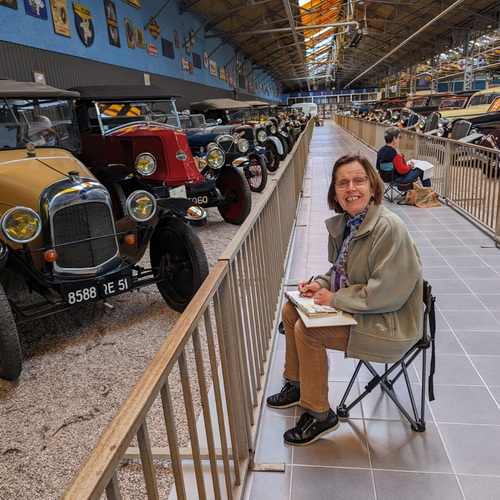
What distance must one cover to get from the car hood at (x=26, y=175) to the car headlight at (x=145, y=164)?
5.61 feet

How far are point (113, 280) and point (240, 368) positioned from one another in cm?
189

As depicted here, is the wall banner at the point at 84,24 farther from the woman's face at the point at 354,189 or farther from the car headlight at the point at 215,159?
the woman's face at the point at 354,189

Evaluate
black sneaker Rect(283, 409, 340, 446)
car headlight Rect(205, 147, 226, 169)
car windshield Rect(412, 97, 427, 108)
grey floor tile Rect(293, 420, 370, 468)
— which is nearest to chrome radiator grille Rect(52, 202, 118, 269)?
black sneaker Rect(283, 409, 340, 446)

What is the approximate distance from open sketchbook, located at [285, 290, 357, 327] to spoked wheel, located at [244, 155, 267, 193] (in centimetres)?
683

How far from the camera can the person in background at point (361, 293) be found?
2156mm

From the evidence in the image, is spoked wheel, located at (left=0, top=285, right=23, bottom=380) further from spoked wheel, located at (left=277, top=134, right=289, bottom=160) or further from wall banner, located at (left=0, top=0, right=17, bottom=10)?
spoked wheel, located at (left=277, top=134, right=289, bottom=160)

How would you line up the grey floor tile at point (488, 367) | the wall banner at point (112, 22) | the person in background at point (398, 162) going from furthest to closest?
1. the wall banner at point (112, 22)
2. the person in background at point (398, 162)
3. the grey floor tile at point (488, 367)

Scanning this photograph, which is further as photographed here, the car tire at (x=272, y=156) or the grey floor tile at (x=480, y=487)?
the car tire at (x=272, y=156)

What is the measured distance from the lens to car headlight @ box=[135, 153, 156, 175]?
19.0 feet

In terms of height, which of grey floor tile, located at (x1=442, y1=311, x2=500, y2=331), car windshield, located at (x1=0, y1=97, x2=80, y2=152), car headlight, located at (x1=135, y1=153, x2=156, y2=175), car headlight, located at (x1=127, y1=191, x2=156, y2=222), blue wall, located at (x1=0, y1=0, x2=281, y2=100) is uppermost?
blue wall, located at (x1=0, y1=0, x2=281, y2=100)

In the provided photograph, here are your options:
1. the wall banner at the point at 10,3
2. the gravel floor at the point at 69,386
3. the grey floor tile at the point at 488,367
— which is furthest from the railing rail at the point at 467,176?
the wall banner at the point at 10,3

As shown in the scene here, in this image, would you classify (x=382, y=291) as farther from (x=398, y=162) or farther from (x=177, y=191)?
(x=398, y=162)

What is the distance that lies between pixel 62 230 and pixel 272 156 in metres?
8.47

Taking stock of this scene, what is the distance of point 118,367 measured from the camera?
11.1 ft
